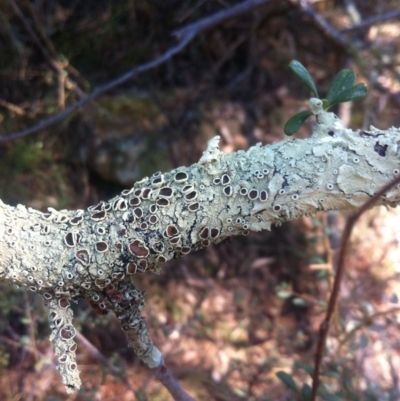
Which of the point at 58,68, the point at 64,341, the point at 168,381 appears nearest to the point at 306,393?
the point at 168,381

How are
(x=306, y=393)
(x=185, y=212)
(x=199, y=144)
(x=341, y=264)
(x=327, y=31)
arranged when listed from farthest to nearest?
(x=199, y=144) < (x=327, y=31) < (x=306, y=393) < (x=185, y=212) < (x=341, y=264)

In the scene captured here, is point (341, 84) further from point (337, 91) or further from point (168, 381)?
point (168, 381)

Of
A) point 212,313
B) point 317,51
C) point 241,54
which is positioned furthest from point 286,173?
point 317,51

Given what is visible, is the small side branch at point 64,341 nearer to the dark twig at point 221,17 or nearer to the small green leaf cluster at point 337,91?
the small green leaf cluster at point 337,91

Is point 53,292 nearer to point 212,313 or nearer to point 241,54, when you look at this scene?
point 212,313

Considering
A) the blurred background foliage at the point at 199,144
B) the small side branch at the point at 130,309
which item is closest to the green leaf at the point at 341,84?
the small side branch at the point at 130,309

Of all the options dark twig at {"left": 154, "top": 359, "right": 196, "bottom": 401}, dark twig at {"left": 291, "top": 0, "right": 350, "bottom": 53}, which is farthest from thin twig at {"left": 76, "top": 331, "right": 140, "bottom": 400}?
dark twig at {"left": 291, "top": 0, "right": 350, "bottom": 53}

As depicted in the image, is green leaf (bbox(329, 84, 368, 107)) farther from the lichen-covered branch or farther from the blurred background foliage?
the blurred background foliage
